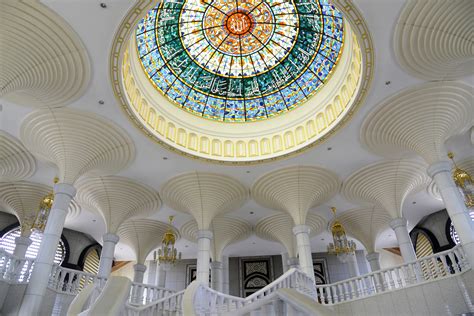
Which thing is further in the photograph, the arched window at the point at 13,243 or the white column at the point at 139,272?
the white column at the point at 139,272

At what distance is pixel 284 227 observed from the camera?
16.9m

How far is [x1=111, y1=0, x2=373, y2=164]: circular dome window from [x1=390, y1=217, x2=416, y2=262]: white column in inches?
206

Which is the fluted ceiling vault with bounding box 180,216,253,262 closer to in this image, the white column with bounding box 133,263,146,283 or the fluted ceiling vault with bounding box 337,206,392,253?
the white column with bounding box 133,263,146,283

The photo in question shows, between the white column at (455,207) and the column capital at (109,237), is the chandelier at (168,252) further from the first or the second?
the white column at (455,207)

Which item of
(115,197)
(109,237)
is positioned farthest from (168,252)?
(115,197)

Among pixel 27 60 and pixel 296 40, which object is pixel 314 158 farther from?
pixel 27 60

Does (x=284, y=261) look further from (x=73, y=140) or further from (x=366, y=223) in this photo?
(x=73, y=140)

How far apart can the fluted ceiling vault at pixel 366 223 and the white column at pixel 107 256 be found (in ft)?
35.2

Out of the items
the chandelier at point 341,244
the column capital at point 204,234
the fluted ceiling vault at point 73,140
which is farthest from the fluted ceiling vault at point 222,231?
the fluted ceiling vault at point 73,140

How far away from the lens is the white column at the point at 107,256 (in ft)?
42.8

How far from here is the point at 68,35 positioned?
7.92 meters

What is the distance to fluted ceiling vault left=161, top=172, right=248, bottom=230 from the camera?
1330 centimetres

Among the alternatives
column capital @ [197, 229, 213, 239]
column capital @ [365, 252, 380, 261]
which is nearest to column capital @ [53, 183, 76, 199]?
column capital @ [197, 229, 213, 239]

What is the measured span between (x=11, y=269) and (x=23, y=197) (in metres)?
6.08
